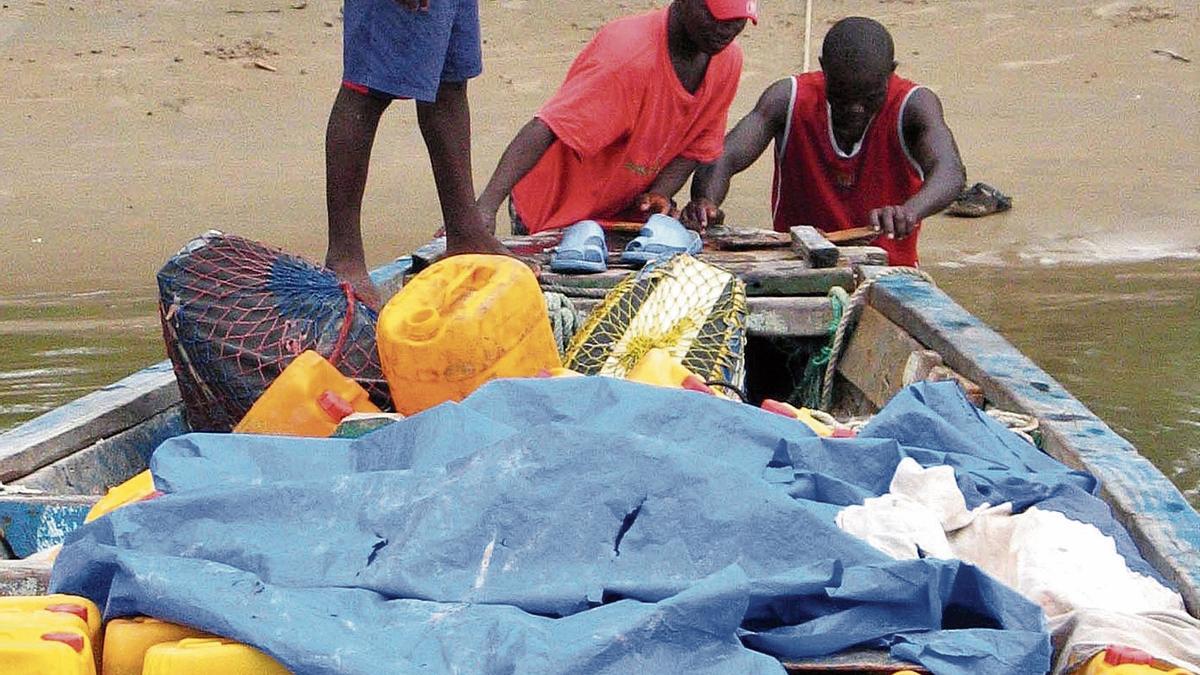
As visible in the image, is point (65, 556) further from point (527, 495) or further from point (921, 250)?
point (921, 250)

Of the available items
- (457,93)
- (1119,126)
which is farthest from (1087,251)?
(457,93)

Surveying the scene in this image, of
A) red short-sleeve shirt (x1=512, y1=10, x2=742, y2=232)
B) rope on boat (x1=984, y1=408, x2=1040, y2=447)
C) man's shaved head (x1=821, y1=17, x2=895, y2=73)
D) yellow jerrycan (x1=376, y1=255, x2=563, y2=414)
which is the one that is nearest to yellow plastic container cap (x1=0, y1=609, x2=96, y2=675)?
yellow jerrycan (x1=376, y1=255, x2=563, y2=414)

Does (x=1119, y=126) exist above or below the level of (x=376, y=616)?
below

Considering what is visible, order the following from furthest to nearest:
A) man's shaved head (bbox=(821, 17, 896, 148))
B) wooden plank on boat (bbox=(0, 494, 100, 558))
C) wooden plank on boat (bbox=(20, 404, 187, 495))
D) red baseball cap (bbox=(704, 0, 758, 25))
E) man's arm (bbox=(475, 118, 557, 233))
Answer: man's shaved head (bbox=(821, 17, 896, 148))
man's arm (bbox=(475, 118, 557, 233))
red baseball cap (bbox=(704, 0, 758, 25))
wooden plank on boat (bbox=(20, 404, 187, 495))
wooden plank on boat (bbox=(0, 494, 100, 558))

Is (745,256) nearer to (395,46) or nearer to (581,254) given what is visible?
(581,254)

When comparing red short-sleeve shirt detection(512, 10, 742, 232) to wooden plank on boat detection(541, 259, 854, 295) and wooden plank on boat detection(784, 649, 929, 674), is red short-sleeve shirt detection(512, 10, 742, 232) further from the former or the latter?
wooden plank on boat detection(784, 649, 929, 674)

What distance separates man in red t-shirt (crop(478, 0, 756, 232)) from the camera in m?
4.66

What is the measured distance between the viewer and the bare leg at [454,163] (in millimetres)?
3811

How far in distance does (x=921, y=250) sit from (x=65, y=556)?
721cm

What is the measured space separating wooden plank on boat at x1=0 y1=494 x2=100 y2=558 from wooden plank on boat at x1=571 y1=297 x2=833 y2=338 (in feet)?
5.42

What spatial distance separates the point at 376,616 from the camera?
1691mm

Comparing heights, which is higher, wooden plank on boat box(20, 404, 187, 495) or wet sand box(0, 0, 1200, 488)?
wooden plank on boat box(20, 404, 187, 495)

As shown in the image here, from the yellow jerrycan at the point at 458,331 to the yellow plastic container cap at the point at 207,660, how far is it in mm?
1069

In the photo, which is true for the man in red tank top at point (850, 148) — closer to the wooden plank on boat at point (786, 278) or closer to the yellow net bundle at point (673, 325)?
the wooden plank on boat at point (786, 278)
